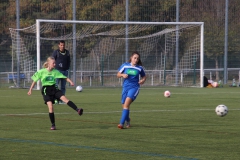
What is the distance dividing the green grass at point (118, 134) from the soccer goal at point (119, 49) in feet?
49.2

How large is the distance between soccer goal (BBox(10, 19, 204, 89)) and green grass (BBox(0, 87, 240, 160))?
15011mm

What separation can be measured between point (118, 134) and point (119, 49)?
75.8ft

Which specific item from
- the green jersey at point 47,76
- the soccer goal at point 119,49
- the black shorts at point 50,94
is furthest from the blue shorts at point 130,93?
the soccer goal at point 119,49

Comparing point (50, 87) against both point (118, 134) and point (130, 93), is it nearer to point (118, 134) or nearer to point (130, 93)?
point (130, 93)

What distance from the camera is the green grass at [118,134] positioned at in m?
9.30

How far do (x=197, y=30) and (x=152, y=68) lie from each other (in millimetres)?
3378

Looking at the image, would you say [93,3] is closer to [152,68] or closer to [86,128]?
[152,68]

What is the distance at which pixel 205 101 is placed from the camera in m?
21.8

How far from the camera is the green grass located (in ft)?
30.5

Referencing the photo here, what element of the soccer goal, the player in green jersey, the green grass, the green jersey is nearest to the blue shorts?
the green grass

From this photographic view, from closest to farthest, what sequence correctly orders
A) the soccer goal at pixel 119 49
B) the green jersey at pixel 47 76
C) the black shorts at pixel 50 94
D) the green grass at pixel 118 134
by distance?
1. the green grass at pixel 118 134
2. the black shorts at pixel 50 94
3. the green jersey at pixel 47 76
4. the soccer goal at pixel 119 49

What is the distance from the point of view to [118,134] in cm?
1179

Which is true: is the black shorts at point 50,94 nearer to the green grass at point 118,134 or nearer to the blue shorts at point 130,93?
the green grass at point 118,134

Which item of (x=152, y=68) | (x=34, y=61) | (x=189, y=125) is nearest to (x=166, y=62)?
(x=152, y=68)
